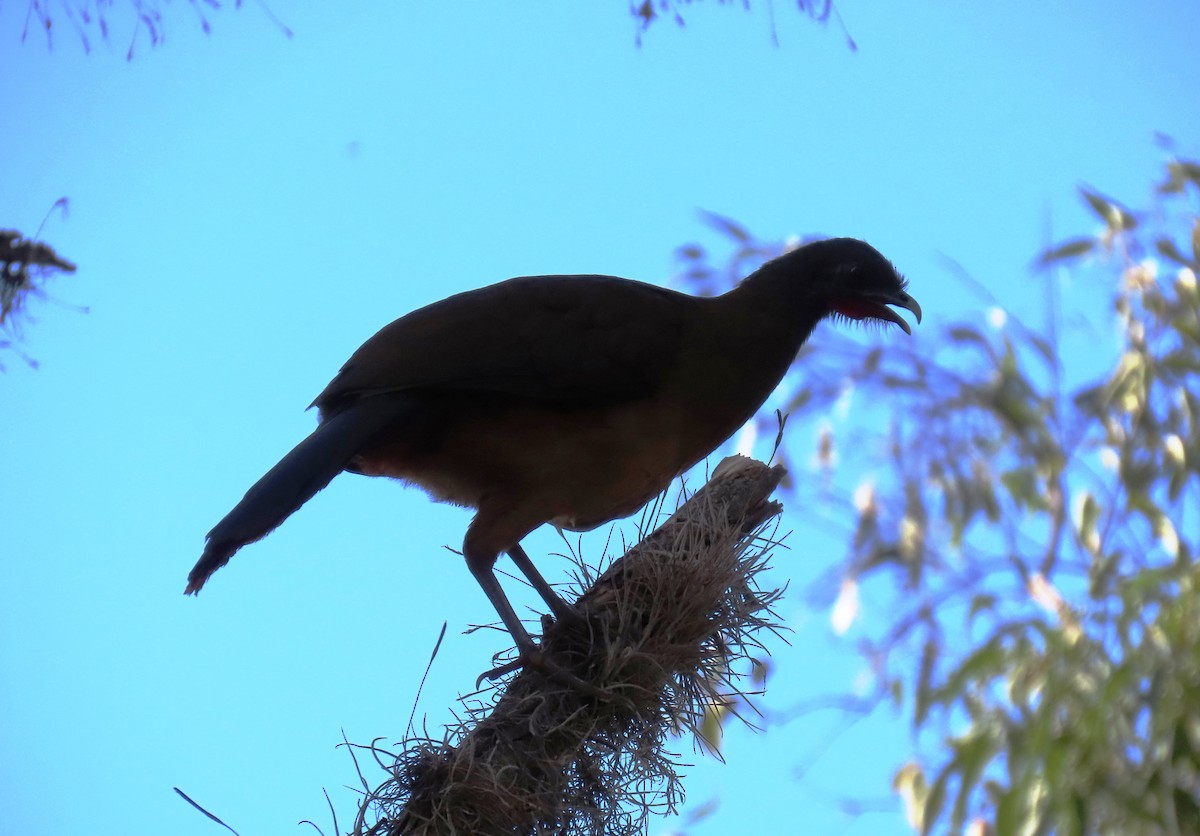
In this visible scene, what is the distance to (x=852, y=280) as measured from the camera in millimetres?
2420

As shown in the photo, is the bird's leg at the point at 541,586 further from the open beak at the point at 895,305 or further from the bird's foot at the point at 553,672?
the open beak at the point at 895,305

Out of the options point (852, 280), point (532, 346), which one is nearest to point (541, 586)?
point (532, 346)

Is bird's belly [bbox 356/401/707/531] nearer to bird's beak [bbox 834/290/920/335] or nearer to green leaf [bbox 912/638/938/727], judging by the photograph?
bird's beak [bbox 834/290/920/335]

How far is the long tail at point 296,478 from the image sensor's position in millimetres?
1776

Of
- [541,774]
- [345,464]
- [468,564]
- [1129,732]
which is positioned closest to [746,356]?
[468,564]

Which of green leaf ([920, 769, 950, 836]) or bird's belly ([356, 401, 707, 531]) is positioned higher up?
bird's belly ([356, 401, 707, 531])

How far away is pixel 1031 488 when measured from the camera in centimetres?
361

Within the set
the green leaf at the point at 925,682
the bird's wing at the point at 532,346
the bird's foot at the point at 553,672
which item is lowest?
the bird's foot at the point at 553,672

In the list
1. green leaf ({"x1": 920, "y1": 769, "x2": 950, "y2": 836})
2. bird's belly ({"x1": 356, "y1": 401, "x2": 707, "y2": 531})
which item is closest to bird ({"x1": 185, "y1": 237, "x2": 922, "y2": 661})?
bird's belly ({"x1": 356, "y1": 401, "x2": 707, "y2": 531})

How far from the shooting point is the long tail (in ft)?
5.83

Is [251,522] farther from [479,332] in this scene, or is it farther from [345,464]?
[479,332]

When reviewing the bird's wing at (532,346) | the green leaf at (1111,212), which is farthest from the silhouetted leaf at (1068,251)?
the bird's wing at (532,346)

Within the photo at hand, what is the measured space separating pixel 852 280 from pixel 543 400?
0.71 m

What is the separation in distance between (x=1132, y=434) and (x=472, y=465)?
217 centimetres
